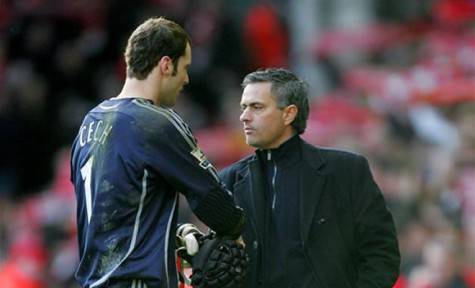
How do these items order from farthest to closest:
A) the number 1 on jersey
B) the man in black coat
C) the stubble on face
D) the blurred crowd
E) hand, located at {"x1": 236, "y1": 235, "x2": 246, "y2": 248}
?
1. the blurred crowd
2. the stubble on face
3. the man in black coat
4. hand, located at {"x1": 236, "y1": 235, "x2": 246, "y2": 248}
5. the number 1 on jersey

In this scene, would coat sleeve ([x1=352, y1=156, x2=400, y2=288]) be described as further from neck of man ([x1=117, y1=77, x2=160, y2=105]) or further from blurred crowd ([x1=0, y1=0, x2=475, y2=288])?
blurred crowd ([x1=0, y1=0, x2=475, y2=288])

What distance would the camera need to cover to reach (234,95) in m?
16.6

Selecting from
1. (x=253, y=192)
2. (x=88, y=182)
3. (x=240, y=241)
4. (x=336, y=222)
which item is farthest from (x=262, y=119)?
(x=88, y=182)

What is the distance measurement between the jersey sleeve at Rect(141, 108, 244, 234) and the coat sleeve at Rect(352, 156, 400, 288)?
0.79m

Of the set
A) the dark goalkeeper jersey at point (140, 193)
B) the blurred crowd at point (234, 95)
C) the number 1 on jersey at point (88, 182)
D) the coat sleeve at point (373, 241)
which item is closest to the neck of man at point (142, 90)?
the dark goalkeeper jersey at point (140, 193)

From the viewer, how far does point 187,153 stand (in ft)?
21.7

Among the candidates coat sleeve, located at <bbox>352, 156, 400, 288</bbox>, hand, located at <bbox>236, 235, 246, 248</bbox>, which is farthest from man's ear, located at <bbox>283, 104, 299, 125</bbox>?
hand, located at <bbox>236, 235, 246, 248</bbox>

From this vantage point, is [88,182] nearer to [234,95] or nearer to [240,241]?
[240,241]

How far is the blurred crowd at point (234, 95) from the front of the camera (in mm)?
12742

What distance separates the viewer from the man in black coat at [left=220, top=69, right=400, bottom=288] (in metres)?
7.15

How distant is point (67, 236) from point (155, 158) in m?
Answer: 7.29

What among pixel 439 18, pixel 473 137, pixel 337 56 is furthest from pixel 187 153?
pixel 439 18

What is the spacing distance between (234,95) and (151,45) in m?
9.98

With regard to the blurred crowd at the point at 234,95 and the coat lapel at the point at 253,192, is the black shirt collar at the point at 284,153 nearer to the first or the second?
the coat lapel at the point at 253,192
